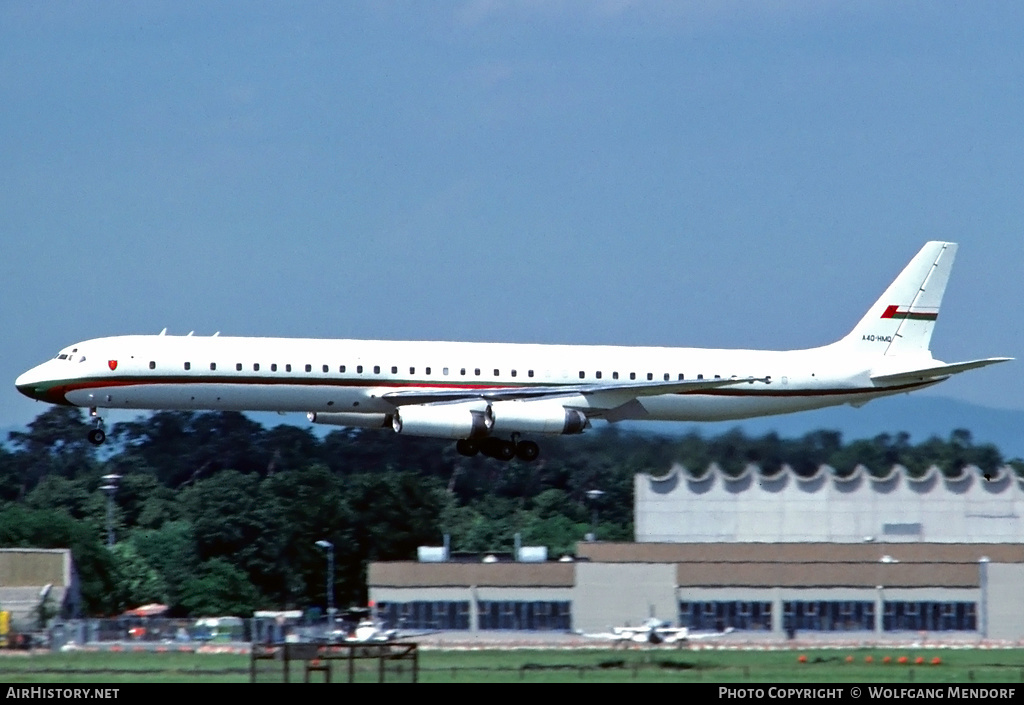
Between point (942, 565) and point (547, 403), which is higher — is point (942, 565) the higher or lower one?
the lower one

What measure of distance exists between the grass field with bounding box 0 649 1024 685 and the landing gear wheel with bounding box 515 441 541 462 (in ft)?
22.4

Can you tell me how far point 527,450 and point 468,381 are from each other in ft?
9.84

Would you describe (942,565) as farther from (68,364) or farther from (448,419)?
(68,364)

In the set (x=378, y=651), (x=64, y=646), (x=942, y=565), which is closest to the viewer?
(x=378, y=651)

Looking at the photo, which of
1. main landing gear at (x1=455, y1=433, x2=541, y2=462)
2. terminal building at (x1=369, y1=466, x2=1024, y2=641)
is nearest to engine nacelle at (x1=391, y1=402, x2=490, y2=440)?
main landing gear at (x1=455, y1=433, x2=541, y2=462)

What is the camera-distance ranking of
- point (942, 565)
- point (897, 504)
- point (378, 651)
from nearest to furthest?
point (378, 651) < point (942, 565) < point (897, 504)

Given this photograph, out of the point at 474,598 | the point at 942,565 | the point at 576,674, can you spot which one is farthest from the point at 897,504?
the point at 576,674

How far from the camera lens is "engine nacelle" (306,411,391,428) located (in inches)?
2291

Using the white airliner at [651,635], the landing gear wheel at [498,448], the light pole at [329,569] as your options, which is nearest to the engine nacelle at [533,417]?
the landing gear wheel at [498,448]

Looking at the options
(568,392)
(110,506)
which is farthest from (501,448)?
(110,506)

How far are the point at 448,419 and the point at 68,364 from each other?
11.3 meters

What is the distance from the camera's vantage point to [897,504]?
71938mm

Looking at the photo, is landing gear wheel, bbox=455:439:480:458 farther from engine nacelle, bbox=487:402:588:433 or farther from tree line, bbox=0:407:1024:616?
tree line, bbox=0:407:1024:616

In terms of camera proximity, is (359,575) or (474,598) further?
(359,575)
